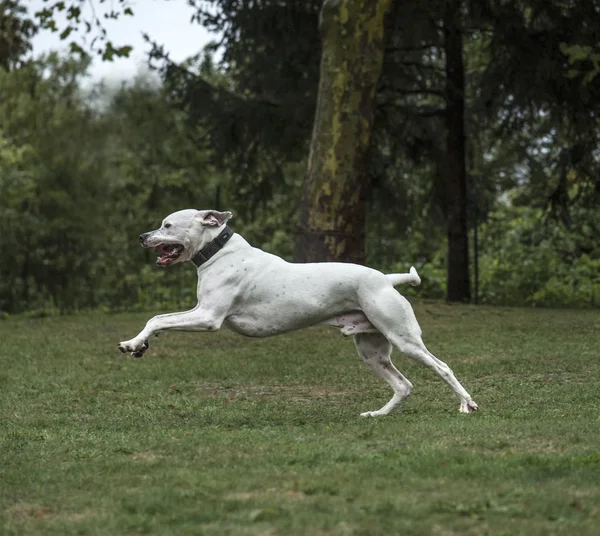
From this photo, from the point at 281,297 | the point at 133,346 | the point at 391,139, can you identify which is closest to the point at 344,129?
the point at 391,139

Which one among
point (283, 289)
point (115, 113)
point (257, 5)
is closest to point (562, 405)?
point (283, 289)

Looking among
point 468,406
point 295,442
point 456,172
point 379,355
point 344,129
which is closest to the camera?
point 295,442

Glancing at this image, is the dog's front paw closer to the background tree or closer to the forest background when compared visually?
the forest background

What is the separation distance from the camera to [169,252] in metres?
8.88

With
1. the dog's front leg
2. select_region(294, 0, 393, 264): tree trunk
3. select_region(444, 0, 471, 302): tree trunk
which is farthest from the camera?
select_region(444, 0, 471, 302): tree trunk

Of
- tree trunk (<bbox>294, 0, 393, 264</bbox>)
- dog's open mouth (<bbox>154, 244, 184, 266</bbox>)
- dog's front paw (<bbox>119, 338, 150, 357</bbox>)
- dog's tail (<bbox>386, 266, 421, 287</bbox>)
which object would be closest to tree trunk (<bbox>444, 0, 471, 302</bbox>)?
tree trunk (<bbox>294, 0, 393, 264</bbox>)

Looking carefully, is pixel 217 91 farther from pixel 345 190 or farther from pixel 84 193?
pixel 84 193

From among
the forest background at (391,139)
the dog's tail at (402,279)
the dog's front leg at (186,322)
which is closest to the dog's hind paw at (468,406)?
the dog's tail at (402,279)

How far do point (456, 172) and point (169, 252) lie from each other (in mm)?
11345

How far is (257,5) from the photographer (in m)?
18.5

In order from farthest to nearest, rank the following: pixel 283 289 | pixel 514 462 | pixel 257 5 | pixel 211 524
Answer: pixel 257 5
pixel 283 289
pixel 514 462
pixel 211 524

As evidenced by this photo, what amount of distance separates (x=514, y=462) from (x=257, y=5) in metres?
13.3

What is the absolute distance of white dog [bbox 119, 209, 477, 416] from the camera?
8547mm

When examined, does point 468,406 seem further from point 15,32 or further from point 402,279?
point 15,32
